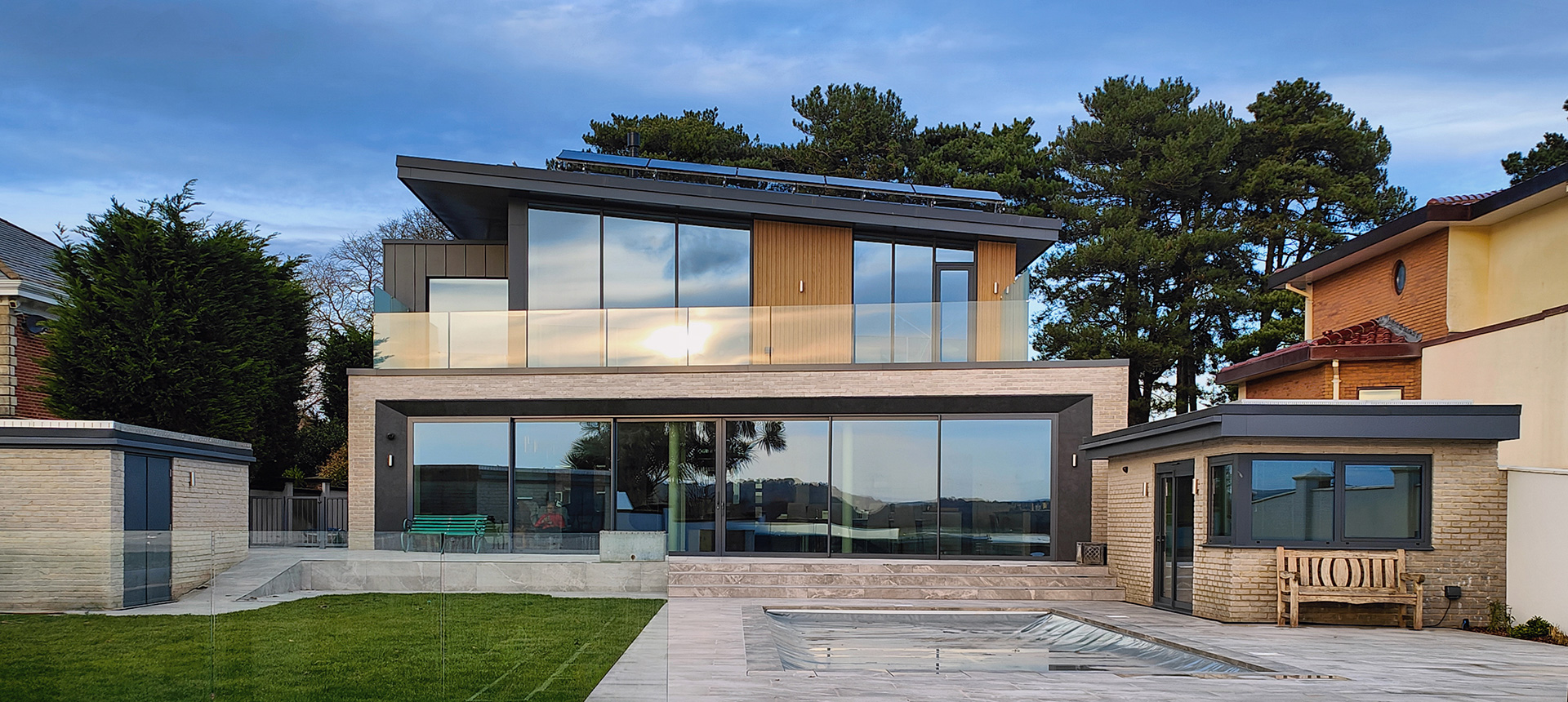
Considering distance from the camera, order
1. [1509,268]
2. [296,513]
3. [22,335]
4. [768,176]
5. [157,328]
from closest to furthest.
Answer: [1509,268] → [157,328] → [22,335] → [768,176] → [296,513]

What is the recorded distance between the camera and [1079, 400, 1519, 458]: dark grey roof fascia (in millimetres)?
12547

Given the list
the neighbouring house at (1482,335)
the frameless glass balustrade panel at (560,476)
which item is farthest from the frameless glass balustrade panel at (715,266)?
the neighbouring house at (1482,335)

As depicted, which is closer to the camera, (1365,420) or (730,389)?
(1365,420)

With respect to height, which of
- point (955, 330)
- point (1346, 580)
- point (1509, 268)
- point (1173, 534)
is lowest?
point (1346, 580)

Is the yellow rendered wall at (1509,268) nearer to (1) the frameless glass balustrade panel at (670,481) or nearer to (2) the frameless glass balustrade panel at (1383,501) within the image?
(2) the frameless glass balustrade panel at (1383,501)

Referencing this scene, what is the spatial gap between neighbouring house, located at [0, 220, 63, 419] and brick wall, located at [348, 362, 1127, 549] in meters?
5.36

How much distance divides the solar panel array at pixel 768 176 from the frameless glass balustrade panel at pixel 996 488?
4.63 meters

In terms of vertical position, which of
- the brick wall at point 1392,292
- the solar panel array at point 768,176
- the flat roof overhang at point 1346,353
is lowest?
the flat roof overhang at point 1346,353

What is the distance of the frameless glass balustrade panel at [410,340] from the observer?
19281mm

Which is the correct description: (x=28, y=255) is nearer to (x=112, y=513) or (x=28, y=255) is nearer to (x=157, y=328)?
(x=157, y=328)

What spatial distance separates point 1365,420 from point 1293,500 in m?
1.21

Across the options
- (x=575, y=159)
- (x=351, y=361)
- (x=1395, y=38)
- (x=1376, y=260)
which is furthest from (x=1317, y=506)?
(x=351, y=361)

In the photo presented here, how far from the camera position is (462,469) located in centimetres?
1948

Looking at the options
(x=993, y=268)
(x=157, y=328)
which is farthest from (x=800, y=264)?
(x=157, y=328)
